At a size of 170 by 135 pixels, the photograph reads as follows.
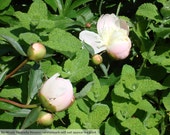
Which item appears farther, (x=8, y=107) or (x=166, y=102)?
(x=166, y=102)

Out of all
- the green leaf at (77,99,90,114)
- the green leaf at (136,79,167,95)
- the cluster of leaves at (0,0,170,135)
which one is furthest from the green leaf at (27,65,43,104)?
the green leaf at (136,79,167,95)

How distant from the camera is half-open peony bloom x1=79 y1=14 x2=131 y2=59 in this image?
1058 mm

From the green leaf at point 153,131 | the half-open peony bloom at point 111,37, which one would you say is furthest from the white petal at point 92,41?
the green leaf at point 153,131

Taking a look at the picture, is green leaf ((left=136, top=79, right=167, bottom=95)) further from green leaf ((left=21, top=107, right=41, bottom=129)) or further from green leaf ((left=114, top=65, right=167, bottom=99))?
green leaf ((left=21, top=107, right=41, bottom=129))

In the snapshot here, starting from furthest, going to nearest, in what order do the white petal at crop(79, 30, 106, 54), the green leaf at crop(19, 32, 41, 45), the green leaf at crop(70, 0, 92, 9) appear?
the green leaf at crop(70, 0, 92, 9)
the white petal at crop(79, 30, 106, 54)
the green leaf at crop(19, 32, 41, 45)

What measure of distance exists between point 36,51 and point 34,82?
0.22ft

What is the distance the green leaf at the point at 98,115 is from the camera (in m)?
1.00

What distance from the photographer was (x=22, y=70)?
101 cm

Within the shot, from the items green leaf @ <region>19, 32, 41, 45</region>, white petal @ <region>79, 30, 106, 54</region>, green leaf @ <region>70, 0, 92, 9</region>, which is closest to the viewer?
green leaf @ <region>19, 32, 41, 45</region>

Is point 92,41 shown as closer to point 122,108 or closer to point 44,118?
point 122,108

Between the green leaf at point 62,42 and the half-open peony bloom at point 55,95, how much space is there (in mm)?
116

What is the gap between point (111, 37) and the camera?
110 centimetres

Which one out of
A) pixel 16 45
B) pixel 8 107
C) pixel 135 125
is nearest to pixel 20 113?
pixel 8 107

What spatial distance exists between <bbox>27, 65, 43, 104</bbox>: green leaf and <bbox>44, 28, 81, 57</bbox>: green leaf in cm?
6
